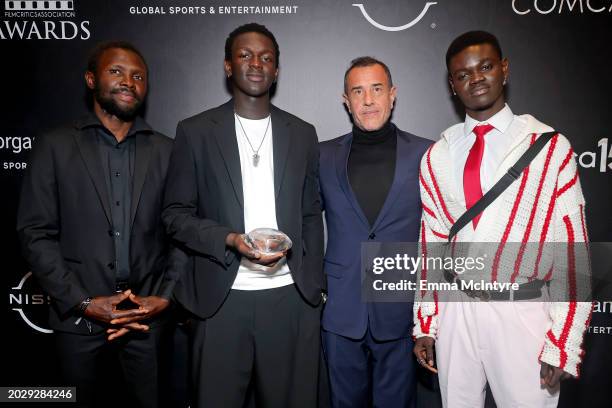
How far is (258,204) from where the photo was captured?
2248 millimetres

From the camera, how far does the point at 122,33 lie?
9.74ft

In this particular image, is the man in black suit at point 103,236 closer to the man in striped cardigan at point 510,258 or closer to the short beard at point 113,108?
the short beard at point 113,108

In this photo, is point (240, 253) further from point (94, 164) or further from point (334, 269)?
point (94, 164)

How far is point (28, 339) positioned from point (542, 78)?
3.81m

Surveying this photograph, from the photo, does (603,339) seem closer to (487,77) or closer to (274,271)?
(487,77)

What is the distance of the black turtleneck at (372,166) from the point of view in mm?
2393

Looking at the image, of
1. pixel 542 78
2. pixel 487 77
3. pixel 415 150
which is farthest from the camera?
pixel 542 78

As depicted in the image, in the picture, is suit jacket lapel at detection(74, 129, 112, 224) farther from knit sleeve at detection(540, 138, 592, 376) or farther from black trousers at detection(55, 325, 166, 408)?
knit sleeve at detection(540, 138, 592, 376)

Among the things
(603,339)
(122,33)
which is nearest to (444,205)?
(603,339)

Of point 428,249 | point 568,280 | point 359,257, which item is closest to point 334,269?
point 359,257

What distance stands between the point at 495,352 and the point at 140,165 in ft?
6.27

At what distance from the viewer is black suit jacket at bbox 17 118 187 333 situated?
2213mm

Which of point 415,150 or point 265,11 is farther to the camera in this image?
point 265,11

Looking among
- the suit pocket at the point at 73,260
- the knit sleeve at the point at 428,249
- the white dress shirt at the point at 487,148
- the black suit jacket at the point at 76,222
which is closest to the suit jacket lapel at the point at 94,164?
the black suit jacket at the point at 76,222
